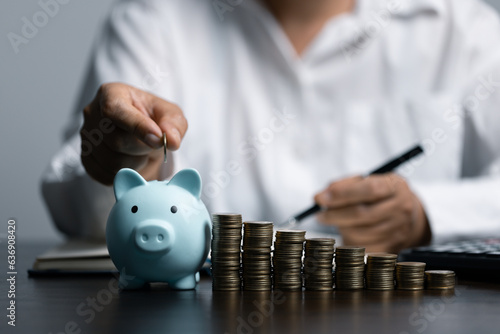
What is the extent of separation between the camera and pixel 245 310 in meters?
0.51

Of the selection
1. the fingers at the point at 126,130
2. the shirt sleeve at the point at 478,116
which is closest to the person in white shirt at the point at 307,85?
the shirt sleeve at the point at 478,116

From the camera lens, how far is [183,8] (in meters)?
1.65

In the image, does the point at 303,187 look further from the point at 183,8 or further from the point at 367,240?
the point at 183,8

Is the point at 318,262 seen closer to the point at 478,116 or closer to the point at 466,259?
the point at 466,259

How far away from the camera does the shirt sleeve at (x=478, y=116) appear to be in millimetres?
1286

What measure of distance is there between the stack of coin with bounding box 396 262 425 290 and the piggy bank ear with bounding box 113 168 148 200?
0.28m

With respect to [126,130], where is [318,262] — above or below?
below

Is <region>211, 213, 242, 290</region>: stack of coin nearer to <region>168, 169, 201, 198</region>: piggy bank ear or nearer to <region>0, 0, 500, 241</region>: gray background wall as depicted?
<region>168, 169, 201, 198</region>: piggy bank ear

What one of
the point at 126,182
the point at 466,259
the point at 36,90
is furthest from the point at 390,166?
the point at 36,90

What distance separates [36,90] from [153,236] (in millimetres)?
1857

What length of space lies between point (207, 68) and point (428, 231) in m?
0.73

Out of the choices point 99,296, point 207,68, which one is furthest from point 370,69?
point 99,296

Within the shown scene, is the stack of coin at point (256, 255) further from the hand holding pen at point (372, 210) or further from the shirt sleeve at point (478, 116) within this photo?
the shirt sleeve at point (478, 116)

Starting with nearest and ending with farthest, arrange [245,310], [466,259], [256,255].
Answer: [245,310]
[256,255]
[466,259]
